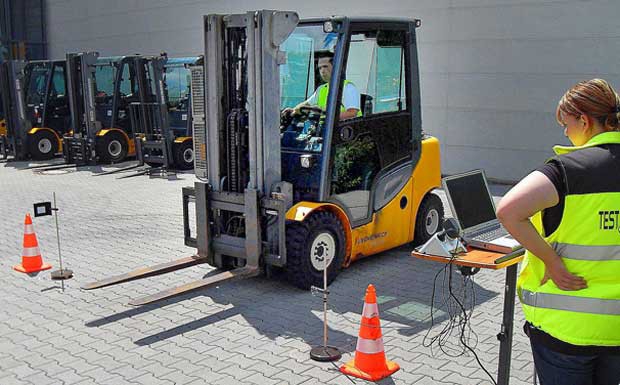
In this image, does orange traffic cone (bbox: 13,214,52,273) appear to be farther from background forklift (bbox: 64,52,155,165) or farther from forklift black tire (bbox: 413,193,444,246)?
background forklift (bbox: 64,52,155,165)

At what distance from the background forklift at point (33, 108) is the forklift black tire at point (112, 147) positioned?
213 centimetres

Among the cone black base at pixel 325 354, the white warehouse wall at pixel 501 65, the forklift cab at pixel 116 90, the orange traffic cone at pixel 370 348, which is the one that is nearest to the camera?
the orange traffic cone at pixel 370 348

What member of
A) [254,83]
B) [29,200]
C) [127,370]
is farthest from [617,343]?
[29,200]

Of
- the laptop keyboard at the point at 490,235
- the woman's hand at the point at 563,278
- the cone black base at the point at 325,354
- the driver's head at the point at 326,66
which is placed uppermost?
the driver's head at the point at 326,66

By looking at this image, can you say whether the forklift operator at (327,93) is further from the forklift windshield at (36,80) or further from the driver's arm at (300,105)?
the forklift windshield at (36,80)

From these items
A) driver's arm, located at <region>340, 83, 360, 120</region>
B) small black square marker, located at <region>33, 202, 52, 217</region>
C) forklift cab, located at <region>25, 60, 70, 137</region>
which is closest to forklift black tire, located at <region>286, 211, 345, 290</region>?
driver's arm, located at <region>340, 83, 360, 120</region>

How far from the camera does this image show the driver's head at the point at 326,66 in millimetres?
6363

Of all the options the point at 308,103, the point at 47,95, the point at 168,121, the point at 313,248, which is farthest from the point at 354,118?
the point at 47,95

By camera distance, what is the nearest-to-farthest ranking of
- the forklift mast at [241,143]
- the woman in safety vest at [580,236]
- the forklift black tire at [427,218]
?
the woman in safety vest at [580,236]
the forklift mast at [241,143]
the forklift black tire at [427,218]

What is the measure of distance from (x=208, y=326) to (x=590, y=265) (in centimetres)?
354

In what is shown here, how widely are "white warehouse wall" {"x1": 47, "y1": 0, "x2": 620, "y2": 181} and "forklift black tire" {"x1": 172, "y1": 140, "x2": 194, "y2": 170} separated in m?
4.32

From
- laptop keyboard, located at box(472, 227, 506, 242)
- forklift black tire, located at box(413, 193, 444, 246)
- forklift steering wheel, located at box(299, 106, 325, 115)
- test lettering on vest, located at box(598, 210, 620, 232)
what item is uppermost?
forklift steering wheel, located at box(299, 106, 325, 115)

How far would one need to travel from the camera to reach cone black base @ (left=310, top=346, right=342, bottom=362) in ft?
15.4

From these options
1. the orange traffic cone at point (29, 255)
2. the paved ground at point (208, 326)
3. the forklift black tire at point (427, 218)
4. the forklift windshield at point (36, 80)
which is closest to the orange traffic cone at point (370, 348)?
the paved ground at point (208, 326)
